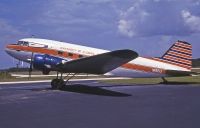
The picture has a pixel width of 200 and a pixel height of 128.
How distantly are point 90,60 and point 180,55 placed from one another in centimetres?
1098

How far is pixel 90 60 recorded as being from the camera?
21.7m

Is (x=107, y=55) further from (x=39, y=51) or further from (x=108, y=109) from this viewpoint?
(x=108, y=109)

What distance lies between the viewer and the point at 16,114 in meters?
12.5

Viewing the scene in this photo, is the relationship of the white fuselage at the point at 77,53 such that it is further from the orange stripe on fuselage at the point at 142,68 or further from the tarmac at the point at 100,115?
the tarmac at the point at 100,115

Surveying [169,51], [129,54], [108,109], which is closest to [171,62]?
[169,51]

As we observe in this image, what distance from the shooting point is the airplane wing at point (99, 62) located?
20.3 m

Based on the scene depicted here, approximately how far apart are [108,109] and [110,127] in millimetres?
3789

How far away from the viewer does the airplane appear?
21.9 meters

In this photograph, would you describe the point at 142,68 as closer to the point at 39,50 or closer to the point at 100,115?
the point at 39,50

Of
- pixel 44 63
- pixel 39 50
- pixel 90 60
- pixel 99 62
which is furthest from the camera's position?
pixel 39 50

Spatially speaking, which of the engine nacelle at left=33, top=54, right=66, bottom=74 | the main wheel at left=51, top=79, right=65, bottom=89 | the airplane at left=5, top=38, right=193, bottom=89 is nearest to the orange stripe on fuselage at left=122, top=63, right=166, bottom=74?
the airplane at left=5, top=38, right=193, bottom=89

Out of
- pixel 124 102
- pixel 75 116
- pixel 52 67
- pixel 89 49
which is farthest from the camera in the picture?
pixel 89 49

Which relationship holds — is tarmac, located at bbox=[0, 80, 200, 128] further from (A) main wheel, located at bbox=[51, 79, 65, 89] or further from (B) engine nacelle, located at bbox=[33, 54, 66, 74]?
(A) main wheel, located at bbox=[51, 79, 65, 89]

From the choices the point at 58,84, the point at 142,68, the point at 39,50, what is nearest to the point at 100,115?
the point at 58,84
